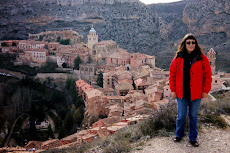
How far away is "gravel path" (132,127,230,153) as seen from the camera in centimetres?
407

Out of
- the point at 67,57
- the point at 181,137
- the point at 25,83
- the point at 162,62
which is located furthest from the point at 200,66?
the point at 162,62

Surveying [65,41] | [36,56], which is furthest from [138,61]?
[65,41]

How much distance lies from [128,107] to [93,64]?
14267 mm

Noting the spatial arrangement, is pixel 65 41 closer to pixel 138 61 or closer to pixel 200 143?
pixel 138 61

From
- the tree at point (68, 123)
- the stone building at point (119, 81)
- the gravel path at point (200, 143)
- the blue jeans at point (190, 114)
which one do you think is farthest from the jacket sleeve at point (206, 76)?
the stone building at point (119, 81)

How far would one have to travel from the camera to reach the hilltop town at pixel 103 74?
16.1 metres

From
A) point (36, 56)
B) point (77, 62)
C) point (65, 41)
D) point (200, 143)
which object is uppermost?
point (65, 41)

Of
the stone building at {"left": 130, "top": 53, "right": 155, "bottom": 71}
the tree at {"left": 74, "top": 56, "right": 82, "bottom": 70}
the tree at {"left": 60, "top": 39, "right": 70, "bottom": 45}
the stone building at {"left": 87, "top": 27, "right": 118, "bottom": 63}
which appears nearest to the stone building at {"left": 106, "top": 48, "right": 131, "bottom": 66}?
the stone building at {"left": 130, "top": 53, "right": 155, "bottom": 71}

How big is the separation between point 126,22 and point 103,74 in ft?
92.5

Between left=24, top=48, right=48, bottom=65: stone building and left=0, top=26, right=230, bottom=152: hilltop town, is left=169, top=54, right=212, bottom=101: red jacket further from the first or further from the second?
left=24, top=48, right=48, bottom=65: stone building

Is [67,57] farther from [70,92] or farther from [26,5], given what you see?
[26,5]

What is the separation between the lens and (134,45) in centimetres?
4509

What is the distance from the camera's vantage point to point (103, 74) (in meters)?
24.1

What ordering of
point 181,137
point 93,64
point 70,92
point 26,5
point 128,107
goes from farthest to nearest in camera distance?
point 26,5 < point 93,64 < point 70,92 < point 128,107 < point 181,137
